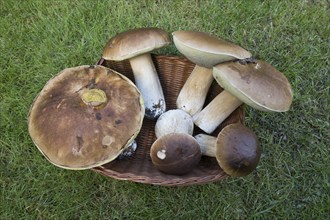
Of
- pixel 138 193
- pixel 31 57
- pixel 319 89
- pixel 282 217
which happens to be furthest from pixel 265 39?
pixel 31 57

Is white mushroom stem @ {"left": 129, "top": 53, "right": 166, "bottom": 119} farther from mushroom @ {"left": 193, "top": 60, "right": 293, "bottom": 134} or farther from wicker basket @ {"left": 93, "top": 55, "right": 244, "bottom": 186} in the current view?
mushroom @ {"left": 193, "top": 60, "right": 293, "bottom": 134}

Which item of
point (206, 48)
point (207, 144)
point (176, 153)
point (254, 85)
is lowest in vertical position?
point (207, 144)

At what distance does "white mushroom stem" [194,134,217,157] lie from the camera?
183 centimetres

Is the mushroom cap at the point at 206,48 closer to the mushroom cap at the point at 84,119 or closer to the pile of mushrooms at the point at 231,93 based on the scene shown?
the pile of mushrooms at the point at 231,93

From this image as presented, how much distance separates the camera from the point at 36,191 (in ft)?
6.81

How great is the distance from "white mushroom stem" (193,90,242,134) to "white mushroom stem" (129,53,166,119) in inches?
8.9

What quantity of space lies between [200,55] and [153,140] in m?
0.65

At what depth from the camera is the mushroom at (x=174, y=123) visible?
1.86 metres

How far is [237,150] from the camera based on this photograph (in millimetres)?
1610

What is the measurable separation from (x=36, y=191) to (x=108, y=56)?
0.93 m

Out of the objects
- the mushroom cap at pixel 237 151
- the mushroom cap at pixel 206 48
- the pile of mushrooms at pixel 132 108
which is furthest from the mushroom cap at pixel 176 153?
the mushroom cap at pixel 206 48

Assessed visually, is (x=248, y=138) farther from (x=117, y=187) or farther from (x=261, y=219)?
(x=117, y=187)

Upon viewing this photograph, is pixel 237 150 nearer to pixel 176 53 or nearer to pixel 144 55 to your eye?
pixel 144 55

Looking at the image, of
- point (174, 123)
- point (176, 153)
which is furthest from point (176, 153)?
point (174, 123)
